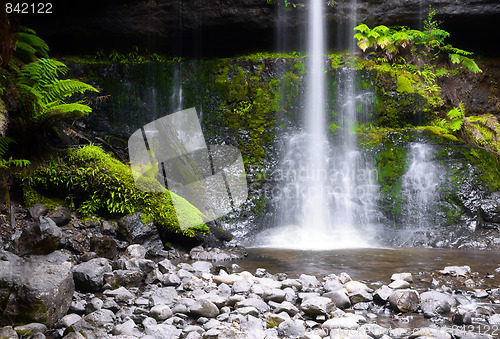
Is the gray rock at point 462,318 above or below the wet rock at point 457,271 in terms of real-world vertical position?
above

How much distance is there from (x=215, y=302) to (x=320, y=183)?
5.43 metres

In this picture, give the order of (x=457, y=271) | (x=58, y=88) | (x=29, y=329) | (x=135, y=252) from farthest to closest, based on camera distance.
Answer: (x=58, y=88) < (x=135, y=252) < (x=457, y=271) < (x=29, y=329)

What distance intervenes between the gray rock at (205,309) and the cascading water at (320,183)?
3.56m

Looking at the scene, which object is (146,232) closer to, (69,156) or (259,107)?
(69,156)

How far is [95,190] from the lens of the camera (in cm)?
543

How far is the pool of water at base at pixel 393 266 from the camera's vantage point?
2.96 m

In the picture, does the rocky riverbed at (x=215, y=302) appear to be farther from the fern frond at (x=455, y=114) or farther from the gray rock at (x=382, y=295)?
the fern frond at (x=455, y=114)

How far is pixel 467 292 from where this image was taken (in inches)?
134

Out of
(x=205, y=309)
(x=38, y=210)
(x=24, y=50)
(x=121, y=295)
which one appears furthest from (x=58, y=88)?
(x=205, y=309)

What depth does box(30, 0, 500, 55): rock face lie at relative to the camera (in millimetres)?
9555

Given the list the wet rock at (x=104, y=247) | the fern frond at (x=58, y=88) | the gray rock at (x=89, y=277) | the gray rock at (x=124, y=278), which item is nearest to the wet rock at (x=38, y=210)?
the wet rock at (x=104, y=247)

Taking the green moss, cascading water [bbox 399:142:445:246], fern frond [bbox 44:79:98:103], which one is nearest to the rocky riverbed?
fern frond [bbox 44:79:98:103]

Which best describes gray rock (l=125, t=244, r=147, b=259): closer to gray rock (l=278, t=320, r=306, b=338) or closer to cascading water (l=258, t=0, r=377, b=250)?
cascading water (l=258, t=0, r=377, b=250)

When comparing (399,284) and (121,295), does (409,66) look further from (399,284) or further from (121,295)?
(121,295)
